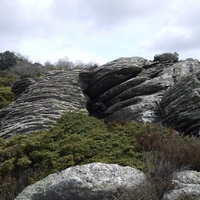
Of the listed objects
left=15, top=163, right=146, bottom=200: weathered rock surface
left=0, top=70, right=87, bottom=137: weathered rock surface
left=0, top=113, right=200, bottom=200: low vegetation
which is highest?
left=0, top=70, right=87, bottom=137: weathered rock surface

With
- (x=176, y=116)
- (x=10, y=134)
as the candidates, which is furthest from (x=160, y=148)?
(x=10, y=134)

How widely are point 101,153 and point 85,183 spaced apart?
1645 mm

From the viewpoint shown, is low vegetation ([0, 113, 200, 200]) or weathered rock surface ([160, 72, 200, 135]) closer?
low vegetation ([0, 113, 200, 200])

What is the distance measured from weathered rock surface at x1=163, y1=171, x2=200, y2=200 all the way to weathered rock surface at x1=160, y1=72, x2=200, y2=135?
3357 mm

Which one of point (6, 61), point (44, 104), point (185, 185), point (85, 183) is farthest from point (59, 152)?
point (6, 61)

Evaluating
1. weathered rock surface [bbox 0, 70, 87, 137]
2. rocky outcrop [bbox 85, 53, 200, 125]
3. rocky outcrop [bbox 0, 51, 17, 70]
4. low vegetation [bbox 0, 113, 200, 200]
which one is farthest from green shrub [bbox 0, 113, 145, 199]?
rocky outcrop [bbox 0, 51, 17, 70]

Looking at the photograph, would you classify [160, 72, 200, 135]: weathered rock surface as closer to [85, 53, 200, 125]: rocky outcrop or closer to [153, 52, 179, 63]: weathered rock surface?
[85, 53, 200, 125]: rocky outcrop

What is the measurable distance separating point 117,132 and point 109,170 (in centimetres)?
280

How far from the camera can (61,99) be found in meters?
14.5

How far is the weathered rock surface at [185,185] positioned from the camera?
661cm

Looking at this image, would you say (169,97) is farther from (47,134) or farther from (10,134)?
(10,134)

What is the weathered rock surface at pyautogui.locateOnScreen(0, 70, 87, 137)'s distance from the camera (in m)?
12.4

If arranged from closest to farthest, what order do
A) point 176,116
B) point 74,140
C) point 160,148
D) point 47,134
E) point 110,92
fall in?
1. point 160,148
2. point 74,140
3. point 47,134
4. point 176,116
5. point 110,92

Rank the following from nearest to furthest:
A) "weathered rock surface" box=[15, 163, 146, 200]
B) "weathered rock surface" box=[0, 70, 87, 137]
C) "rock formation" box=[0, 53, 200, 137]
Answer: "weathered rock surface" box=[15, 163, 146, 200] → "rock formation" box=[0, 53, 200, 137] → "weathered rock surface" box=[0, 70, 87, 137]
